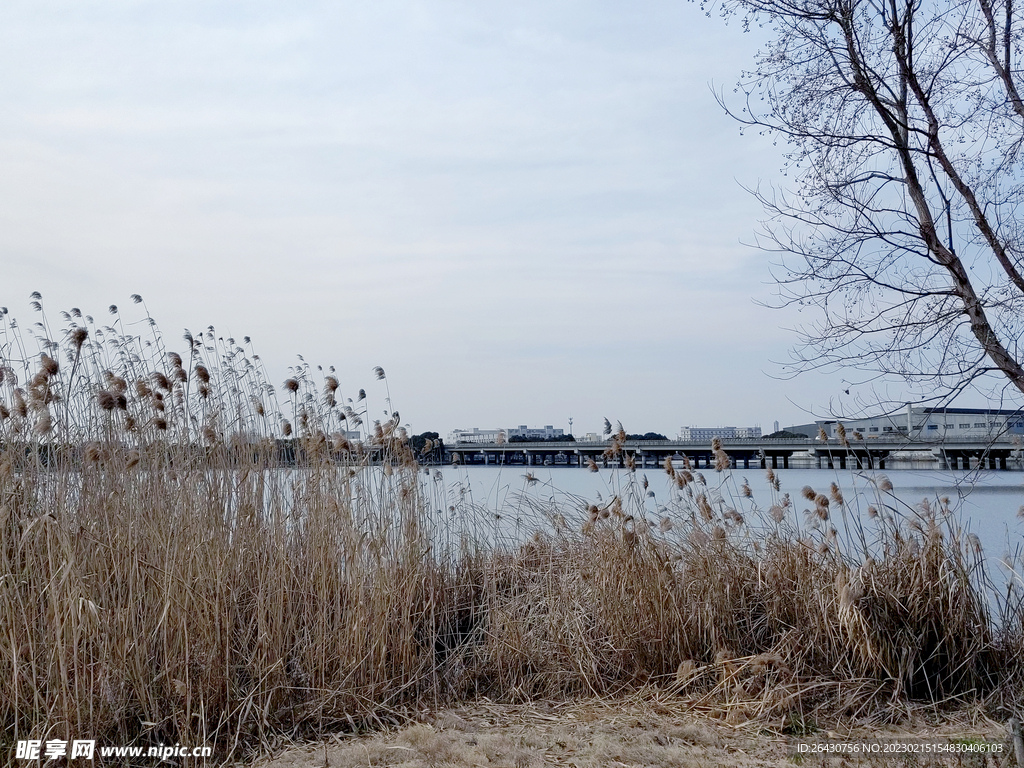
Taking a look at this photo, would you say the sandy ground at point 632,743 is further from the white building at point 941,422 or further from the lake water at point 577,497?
the white building at point 941,422

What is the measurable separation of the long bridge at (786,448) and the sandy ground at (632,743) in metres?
1.95

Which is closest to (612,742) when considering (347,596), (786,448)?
(347,596)

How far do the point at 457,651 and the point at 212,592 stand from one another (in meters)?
1.60

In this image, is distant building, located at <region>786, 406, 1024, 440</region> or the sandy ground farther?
distant building, located at <region>786, 406, 1024, 440</region>

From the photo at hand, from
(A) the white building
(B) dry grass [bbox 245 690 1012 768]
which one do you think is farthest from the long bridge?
(B) dry grass [bbox 245 690 1012 768]

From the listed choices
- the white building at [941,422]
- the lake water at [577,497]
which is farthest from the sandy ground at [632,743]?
the white building at [941,422]

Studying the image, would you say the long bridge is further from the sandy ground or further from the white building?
the sandy ground

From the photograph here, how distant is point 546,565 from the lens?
5695 millimetres

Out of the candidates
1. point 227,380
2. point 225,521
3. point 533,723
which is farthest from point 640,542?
point 227,380

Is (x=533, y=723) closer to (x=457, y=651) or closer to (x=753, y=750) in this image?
(x=457, y=651)

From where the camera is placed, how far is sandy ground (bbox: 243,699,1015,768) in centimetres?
354

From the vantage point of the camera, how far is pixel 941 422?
5.39 meters

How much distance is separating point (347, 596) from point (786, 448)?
8214mm

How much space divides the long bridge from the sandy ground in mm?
1950
